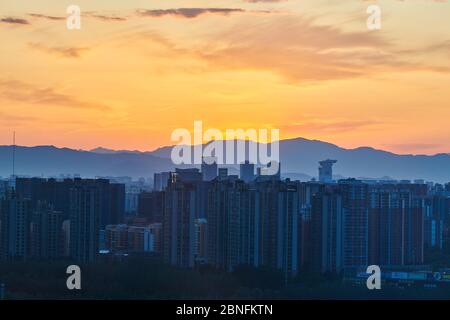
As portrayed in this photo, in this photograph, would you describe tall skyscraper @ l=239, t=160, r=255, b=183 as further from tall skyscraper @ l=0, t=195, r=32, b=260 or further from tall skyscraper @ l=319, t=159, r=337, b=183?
tall skyscraper @ l=0, t=195, r=32, b=260

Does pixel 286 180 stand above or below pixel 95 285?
above

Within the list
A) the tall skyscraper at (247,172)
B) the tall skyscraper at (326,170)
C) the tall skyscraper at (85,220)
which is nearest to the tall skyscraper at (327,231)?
the tall skyscraper at (247,172)

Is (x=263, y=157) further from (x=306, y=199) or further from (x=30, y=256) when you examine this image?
(x=30, y=256)

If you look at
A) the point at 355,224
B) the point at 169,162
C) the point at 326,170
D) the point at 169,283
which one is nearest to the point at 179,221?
the point at 169,162

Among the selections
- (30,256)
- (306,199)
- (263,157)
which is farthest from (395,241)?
(30,256)

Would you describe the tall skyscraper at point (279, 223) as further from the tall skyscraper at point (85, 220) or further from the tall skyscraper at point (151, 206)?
the tall skyscraper at point (85, 220)

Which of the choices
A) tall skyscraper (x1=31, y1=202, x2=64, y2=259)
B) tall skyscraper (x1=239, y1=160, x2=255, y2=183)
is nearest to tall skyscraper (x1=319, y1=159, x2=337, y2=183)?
tall skyscraper (x1=239, y1=160, x2=255, y2=183)
